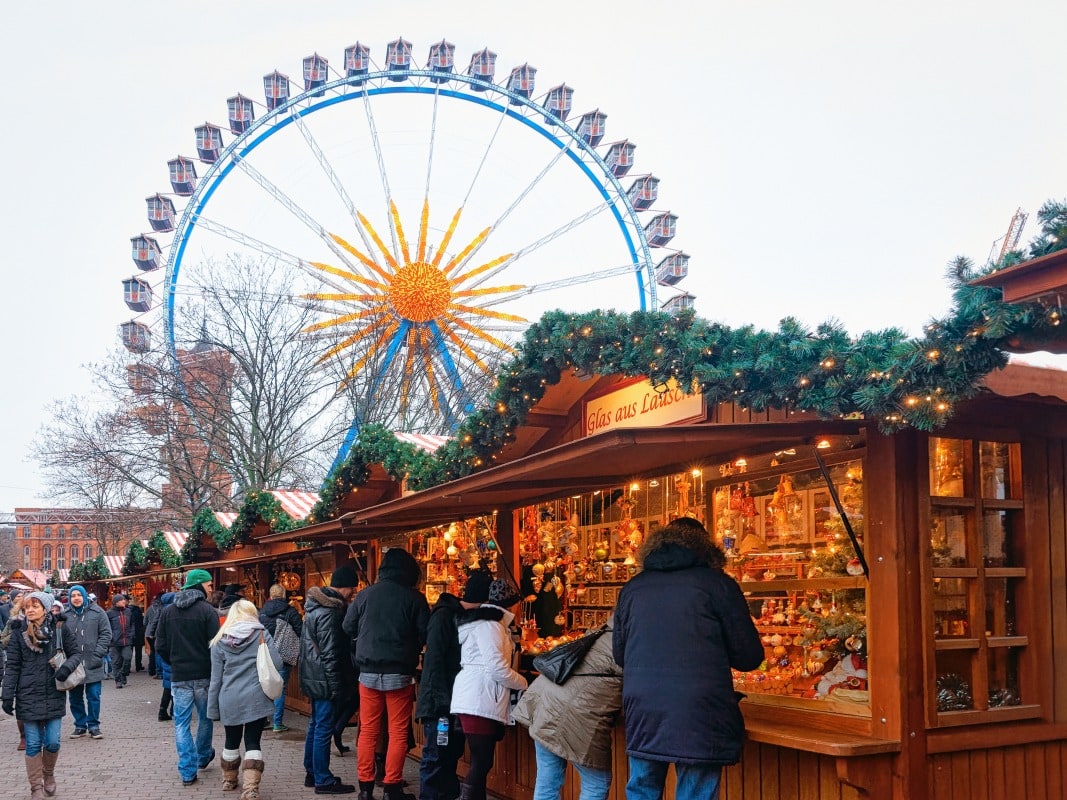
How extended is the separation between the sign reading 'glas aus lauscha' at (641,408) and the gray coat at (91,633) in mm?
5747

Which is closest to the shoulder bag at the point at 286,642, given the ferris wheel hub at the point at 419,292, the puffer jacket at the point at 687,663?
the puffer jacket at the point at 687,663

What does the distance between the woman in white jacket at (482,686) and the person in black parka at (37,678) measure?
9.83 feet

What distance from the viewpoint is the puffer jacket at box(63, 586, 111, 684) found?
11.4 metres

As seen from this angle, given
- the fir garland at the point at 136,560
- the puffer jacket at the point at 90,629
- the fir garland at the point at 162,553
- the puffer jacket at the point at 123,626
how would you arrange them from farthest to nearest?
the fir garland at the point at 136,560
the fir garland at the point at 162,553
the puffer jacket at the point at 123,626
the puffer jacket at the point at 90,629

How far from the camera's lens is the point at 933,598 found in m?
5.14

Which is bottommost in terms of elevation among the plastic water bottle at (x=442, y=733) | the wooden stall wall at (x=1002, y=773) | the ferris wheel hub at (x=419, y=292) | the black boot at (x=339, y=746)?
the black boot at (x=339, y=746)

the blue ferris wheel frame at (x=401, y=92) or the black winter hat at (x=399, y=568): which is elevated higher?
the blue ferris wheel frame at (x=401, y=92)

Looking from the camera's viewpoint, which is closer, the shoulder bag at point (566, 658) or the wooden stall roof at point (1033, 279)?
the wooden stall roof at point (1033, 279)

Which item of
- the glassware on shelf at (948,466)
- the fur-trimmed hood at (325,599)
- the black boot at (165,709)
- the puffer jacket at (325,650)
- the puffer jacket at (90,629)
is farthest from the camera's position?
the black boot at (165,709)

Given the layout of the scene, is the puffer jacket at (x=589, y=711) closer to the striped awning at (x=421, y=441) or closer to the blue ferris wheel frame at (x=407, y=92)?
the striped awning at (x=421, y=441)

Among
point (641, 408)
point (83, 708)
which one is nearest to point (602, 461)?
point (641, 408)

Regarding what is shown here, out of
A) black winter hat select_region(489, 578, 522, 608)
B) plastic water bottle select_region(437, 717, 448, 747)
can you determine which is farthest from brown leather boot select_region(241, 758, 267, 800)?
black winter hat select_region(489, 578, 522, 608)

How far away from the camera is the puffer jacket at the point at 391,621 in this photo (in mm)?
7480

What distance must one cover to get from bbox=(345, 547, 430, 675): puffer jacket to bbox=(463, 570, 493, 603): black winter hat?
82 centimetres
